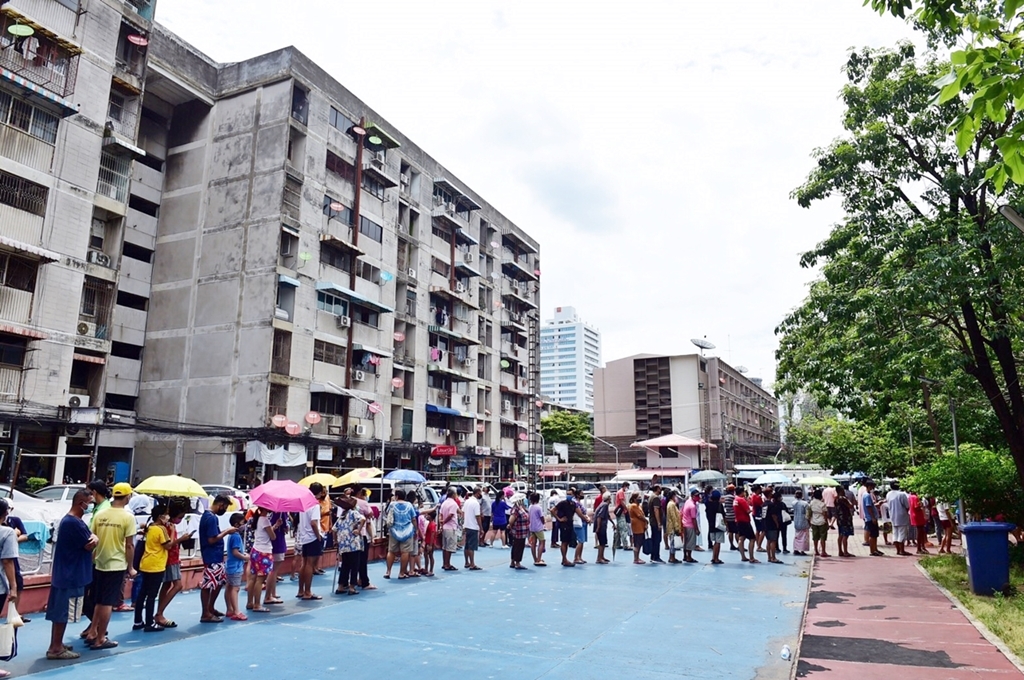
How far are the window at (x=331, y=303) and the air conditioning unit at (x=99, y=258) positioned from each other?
27.9ft

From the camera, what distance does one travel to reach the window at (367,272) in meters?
34.5

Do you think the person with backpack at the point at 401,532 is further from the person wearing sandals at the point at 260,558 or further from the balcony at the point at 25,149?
the balcony at the point at 25,149

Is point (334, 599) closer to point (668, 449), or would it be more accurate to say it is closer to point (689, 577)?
point (689, 577)

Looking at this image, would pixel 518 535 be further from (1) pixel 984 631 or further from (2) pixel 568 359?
(2) pixel 568 359

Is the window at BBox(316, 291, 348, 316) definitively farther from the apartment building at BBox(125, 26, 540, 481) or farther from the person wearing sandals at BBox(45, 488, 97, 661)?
the person wearing sandals at BBox(45, 488, 97, 661)

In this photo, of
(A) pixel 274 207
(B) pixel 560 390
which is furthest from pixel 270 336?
(B) pixel 560 390

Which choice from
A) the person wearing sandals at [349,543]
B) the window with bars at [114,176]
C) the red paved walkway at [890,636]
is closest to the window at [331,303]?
the window with bars at [114,176]

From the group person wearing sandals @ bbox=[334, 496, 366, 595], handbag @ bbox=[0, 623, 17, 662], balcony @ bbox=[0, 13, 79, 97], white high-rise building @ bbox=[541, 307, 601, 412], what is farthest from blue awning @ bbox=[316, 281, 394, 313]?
white high-rise building @ bbox=[541, 307, 601, 412]

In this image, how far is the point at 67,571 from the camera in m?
7.32

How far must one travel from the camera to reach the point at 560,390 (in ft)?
605

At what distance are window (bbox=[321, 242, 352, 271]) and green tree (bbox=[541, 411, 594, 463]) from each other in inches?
1532

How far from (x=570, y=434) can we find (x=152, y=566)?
63161 millimetres

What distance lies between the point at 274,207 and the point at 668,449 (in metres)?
43.9

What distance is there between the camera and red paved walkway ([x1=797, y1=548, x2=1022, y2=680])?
712 cm
